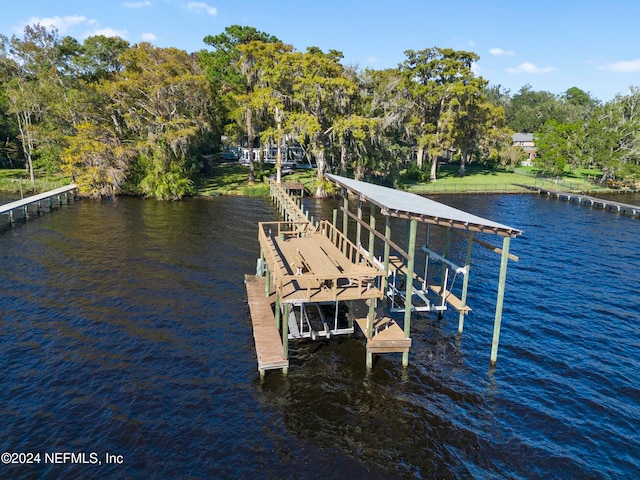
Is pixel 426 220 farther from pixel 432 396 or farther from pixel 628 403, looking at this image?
pixel 628 403

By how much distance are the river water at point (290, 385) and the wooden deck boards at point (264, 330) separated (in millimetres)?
966

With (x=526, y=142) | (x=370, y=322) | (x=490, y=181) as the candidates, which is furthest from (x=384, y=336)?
(x=526, y=142)

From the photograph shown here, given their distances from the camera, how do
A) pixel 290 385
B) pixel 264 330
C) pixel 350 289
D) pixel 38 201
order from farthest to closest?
1. pixel 38 201
2. pixel 264 330
3. pixel 350 289
4. pixel 290 385

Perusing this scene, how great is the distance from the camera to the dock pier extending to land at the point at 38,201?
139 feet

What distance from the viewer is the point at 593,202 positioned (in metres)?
61.1

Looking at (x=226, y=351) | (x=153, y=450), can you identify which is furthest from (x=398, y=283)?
(x=153, y=450)

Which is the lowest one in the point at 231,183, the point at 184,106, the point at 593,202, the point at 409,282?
the point at 593,202

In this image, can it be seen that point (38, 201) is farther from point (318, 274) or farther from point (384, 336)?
point (384, 336)

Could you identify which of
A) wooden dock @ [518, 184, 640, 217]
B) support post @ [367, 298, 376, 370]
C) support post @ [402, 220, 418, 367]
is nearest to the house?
wooden dock @ [518, 184, 640, 217]

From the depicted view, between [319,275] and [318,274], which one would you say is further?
[318,274]

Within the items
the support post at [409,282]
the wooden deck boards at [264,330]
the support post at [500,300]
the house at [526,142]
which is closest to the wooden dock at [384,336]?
the support post at [409,282]

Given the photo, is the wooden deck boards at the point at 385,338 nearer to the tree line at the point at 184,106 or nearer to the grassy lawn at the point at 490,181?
→ the tree line at the point at 184,106

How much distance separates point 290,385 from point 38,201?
4144 cm

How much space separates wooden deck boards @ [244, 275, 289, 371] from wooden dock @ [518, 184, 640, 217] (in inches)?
1993
